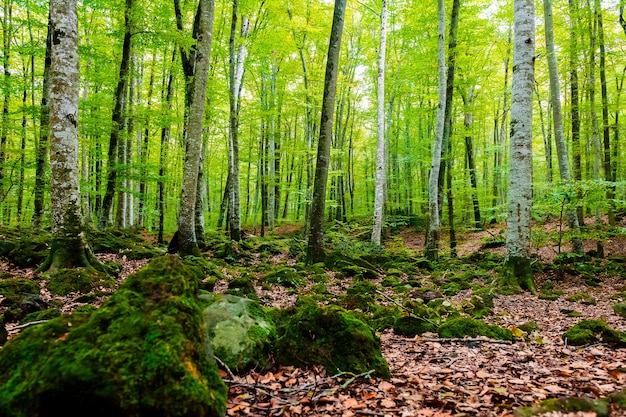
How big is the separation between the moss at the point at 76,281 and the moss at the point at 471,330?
17.1ft

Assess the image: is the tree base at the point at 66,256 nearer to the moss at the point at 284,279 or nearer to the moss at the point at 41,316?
the moss at the point at 41,316

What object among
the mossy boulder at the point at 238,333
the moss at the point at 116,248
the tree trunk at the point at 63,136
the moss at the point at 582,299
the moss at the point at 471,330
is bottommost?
the moss at the point at 582,299

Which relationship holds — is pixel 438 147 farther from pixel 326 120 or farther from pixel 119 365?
pixel 119 365

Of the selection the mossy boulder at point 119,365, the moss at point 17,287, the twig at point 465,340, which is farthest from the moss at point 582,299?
the moss at point 17,287

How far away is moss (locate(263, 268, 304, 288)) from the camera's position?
797 centimetres

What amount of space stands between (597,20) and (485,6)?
532 cm

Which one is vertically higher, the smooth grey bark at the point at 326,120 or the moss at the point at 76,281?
the smooth grey bark at the point at 326,120

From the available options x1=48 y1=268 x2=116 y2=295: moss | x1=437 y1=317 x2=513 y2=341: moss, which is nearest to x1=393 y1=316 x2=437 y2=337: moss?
x1=437 y1=317 x2=513 y2=341: moss

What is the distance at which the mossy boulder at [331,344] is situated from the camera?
3.17m

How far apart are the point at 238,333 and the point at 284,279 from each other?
4776 mm

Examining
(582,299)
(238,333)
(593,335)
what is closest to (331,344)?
(238,333)

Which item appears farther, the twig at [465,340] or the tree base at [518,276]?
the tree base at [518,276]

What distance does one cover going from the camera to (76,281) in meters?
5.68

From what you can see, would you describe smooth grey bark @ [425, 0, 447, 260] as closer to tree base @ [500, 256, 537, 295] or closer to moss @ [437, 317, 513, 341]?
tree base @ [500, 256, 537, 295]
